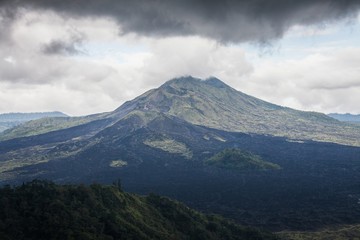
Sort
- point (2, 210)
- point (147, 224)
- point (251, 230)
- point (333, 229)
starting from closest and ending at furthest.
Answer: point (2, 210) → point (147, 224) → point (251, 230) → point (333, 229)

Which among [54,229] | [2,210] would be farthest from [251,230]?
[2,210]

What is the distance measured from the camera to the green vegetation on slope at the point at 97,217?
94438mm

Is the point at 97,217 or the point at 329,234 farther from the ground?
the point at 97,217

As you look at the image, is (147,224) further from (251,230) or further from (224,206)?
(224,206)

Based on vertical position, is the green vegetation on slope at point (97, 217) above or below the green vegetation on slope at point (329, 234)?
above

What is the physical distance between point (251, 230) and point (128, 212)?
40708 millimetres

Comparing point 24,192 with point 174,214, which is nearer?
point 24,192

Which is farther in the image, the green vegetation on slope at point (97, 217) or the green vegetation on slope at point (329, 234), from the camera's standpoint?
the green vegetation on slope at point (329, 234)

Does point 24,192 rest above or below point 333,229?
above

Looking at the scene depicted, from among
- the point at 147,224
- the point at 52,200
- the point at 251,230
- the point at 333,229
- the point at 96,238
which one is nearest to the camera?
the point at 96,238

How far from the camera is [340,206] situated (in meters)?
181

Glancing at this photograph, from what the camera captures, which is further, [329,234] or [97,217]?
[329,234]

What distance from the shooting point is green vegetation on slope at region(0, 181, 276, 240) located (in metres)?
94.4

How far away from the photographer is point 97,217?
354 feet
